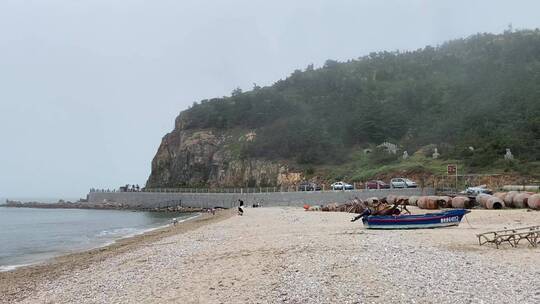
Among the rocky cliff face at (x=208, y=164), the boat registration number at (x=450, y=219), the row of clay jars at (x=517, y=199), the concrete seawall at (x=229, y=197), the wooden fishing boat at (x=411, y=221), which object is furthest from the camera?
the rocky cliff face at (x=208, y=164)

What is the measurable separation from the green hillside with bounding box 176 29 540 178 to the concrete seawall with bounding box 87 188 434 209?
47.1ft

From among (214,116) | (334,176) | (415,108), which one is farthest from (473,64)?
(214,116)

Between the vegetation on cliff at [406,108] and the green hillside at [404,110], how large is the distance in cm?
18

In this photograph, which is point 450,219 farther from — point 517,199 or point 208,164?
point 208,164

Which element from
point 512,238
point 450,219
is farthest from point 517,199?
point 512,238

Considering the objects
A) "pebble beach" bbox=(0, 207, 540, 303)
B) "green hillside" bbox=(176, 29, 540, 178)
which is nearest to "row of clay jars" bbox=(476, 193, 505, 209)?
"pebble beach" bbox=(0, 207, 540, 303)

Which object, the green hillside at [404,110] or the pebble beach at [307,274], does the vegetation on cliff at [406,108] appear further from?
the pebble beach at [307,274]

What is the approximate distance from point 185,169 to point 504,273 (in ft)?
307

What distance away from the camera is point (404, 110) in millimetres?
93062

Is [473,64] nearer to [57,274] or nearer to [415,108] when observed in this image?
[415,108]

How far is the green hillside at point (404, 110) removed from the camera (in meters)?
67.7

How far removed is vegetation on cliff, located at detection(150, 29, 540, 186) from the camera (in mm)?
69562

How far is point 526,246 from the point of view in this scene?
17.1m

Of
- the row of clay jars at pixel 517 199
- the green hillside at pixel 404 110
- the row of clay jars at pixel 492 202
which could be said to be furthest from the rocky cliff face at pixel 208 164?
the row of clay jars at pixel 517 199
